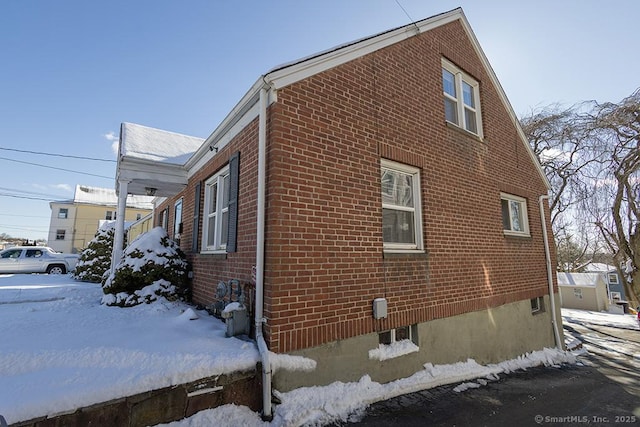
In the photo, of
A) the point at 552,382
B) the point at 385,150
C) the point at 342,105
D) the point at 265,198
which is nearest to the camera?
the point at 265,198

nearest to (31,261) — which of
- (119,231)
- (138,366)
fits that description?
(119,231)

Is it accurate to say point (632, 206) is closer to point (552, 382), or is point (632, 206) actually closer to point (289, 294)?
point (552, 382)

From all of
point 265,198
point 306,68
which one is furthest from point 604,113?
point 265,198

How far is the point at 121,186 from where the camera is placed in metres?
7.04

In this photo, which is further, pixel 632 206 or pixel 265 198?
pixel 632 206

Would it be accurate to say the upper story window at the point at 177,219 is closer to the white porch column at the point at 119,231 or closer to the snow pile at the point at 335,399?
the white porch column at the point at 119,231

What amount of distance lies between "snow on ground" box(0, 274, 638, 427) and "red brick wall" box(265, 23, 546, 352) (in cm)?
61

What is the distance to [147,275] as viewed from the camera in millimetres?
5953

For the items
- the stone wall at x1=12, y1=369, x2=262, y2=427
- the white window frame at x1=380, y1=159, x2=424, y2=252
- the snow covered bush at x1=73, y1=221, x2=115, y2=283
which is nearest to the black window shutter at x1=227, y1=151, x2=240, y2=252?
the stone wall at x1=12, y1=369, x2=262, y2=427

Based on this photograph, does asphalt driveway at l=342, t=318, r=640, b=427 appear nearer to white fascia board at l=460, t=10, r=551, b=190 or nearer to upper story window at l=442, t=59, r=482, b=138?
upper story window at l=442, t=59, r=482, b=138

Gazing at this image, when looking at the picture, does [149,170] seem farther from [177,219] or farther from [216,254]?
[216,254]

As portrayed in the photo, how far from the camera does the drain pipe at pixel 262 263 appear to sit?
3.20m

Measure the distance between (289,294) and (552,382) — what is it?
5.24 m

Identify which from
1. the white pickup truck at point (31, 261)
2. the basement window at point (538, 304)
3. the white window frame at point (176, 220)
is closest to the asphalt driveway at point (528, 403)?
A: the basement window at point (538, 304)
